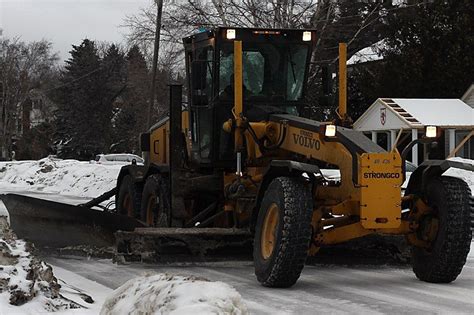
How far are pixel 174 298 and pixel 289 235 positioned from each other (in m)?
3.16

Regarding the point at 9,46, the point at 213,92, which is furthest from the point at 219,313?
the point at 9,46

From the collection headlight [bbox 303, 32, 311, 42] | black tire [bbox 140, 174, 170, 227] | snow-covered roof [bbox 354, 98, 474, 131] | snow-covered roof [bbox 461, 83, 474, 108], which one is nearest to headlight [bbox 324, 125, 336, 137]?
headlight [bbox 303, 32, 311, 42]

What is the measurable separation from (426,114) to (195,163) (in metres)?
20.7

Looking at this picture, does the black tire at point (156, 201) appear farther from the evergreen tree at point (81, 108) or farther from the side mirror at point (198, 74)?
the evergreen tree at point (81, 108)

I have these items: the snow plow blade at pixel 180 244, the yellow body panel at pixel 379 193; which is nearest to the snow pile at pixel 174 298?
the yellow body panel at pixel 379 193

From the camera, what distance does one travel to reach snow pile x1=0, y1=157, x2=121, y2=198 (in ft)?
100

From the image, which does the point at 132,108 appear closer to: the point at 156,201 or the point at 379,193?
the point at 156,201

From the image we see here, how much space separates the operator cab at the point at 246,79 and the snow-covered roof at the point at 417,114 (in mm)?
19191

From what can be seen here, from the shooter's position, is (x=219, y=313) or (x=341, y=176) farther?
(x=341, y=176)

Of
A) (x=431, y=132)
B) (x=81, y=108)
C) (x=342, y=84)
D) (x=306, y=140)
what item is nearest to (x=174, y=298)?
(x=306, y=140)

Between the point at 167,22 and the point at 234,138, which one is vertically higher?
the point at 167,22

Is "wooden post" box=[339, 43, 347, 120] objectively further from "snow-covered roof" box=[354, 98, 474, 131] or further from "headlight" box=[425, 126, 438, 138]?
"snow-covered roof" box=[354, 98, 474, 131]

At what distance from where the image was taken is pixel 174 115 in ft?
37.5

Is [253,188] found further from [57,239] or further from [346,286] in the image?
[57,239]
